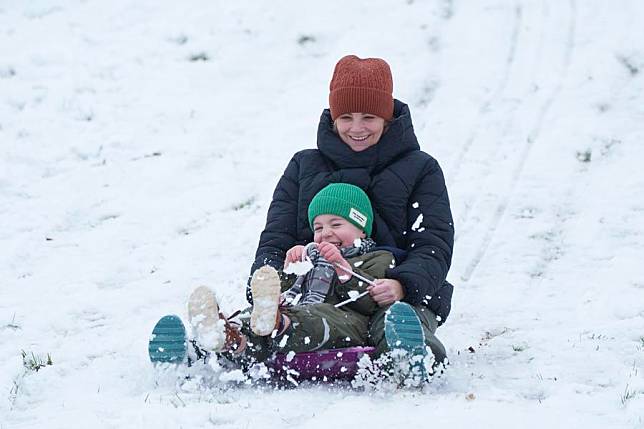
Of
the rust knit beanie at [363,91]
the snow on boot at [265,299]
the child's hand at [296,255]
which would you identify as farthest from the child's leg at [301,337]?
the rust knit beanie at [363,91]

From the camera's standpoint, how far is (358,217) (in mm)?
4059

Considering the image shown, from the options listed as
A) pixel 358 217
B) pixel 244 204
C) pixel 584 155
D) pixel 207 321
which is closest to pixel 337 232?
pixel 358 217

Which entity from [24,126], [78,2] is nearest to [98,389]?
[24,126]

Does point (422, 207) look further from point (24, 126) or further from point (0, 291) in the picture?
point (24, 126)

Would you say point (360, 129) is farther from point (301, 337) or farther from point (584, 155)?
point (584, 155)

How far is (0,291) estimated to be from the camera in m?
4.96

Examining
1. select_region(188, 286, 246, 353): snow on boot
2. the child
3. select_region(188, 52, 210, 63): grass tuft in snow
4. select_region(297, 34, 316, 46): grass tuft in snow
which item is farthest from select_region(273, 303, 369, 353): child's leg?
select_region(297, 34, 316, 46): grass tuft in snow

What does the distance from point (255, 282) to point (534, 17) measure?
25.1 ft

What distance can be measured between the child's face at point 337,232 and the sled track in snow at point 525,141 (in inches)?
54.6

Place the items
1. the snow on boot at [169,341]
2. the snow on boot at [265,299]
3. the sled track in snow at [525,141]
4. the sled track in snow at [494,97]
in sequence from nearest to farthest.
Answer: the snow on boot at [265,299] < the snow on boot at [169,341] < the sled track in snow at [525,141] < the sled track in snow at [494,97]

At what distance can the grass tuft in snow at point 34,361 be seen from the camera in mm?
3752

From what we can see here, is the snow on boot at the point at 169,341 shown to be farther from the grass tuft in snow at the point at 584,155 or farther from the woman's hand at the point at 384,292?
the grass tuft in snow at the point at 584,155

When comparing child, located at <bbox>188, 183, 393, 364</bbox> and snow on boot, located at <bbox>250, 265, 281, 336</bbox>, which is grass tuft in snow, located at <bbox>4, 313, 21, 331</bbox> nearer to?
child, located at <bbox>188, 183, 393, 364</bbox>

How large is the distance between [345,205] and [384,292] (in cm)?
50
